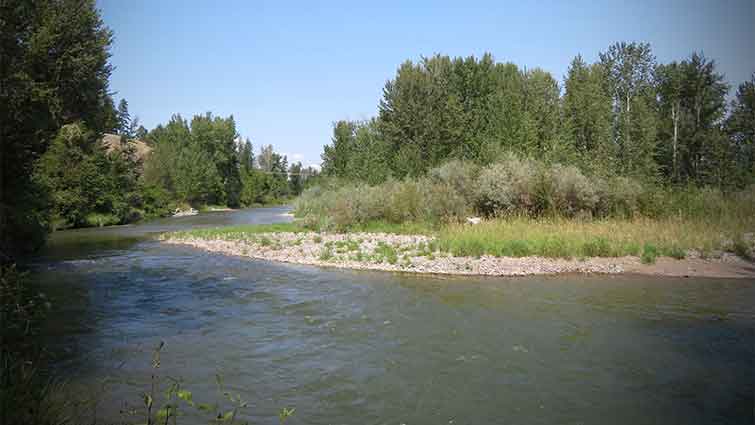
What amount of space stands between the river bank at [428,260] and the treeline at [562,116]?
1274 centimetres

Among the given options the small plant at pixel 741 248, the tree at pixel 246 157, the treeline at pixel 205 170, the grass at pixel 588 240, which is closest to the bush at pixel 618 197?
the grass at pixel 588 240

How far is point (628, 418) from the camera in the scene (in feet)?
19.2

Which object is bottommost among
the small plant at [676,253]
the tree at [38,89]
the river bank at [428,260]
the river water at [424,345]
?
the river water at [424,345]

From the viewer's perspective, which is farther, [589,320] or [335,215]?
[335,215]

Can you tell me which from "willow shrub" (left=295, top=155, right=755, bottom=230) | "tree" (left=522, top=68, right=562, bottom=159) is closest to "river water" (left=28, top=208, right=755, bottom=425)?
"willow shrub" (left=295, top=155, right=755, bottom=230)

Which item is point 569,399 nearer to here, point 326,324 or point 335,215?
point 326,324

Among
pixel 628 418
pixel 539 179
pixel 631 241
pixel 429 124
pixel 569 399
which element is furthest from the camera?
pixel 429 124

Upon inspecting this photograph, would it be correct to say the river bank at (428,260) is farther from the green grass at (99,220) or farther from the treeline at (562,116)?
the green grass at (99,220)

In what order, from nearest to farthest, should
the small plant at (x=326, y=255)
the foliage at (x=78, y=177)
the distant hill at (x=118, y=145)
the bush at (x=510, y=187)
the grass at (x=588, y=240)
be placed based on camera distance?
the grass at (x=588, y=240) < the small plant at (x=326, y=255) < the bush at (x=510, y=187) < the foliage at (x=78, y=177) < the distant hill at (x=118, y=145)

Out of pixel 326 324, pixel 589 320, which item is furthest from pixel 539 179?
Result: pixel 326 324

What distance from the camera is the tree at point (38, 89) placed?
12922 millimetres

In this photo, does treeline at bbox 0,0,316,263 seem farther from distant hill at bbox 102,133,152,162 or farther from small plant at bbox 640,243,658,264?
small plant at bbox 640,243,658,264

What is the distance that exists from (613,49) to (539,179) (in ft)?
64.3

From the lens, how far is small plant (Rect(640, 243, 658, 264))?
615 inches
